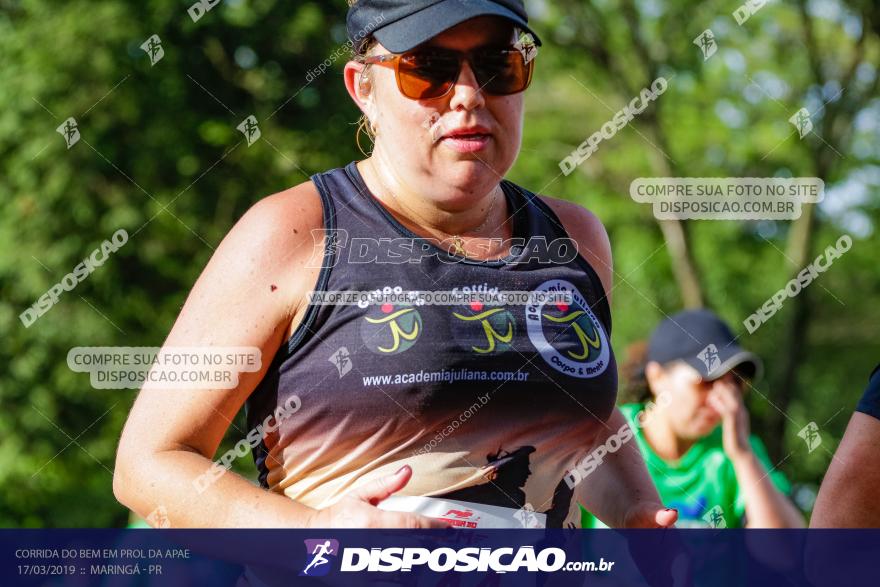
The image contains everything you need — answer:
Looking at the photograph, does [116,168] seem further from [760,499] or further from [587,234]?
[587,234]

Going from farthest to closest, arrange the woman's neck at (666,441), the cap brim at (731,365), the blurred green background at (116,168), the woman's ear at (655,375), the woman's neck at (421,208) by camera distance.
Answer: the blurred green background at (116,168) < the woman's ear at (655,375) < the woman's neck at (666,441) < the cap brim at (731,365) < the woman's neck at (421,208)

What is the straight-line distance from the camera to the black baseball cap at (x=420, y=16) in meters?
2.42

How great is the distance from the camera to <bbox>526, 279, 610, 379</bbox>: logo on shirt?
2.45 metres

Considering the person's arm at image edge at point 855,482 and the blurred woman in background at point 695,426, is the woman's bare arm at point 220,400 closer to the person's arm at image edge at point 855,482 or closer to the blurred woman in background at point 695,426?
the person's arm at image edge at point 855,482

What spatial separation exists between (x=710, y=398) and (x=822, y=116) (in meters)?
7.28

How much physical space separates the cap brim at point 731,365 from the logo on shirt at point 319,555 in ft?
8.33

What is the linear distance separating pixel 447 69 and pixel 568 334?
63 cm

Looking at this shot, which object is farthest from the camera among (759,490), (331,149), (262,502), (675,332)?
(331,149)

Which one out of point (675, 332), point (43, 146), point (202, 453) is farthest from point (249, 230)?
point (43, 146)

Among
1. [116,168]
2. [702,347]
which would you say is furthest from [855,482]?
[116,168]

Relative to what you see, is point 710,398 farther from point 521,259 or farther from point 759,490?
point 521,259

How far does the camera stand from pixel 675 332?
4855 mm

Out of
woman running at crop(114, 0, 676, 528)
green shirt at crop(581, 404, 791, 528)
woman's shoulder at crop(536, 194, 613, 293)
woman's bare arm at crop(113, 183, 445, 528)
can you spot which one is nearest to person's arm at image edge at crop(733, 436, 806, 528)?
green shirt at crop(581, 404, 791, 528)

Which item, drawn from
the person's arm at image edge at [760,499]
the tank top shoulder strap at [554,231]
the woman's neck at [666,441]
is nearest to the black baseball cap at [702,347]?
the woman's neck at [666,441]
